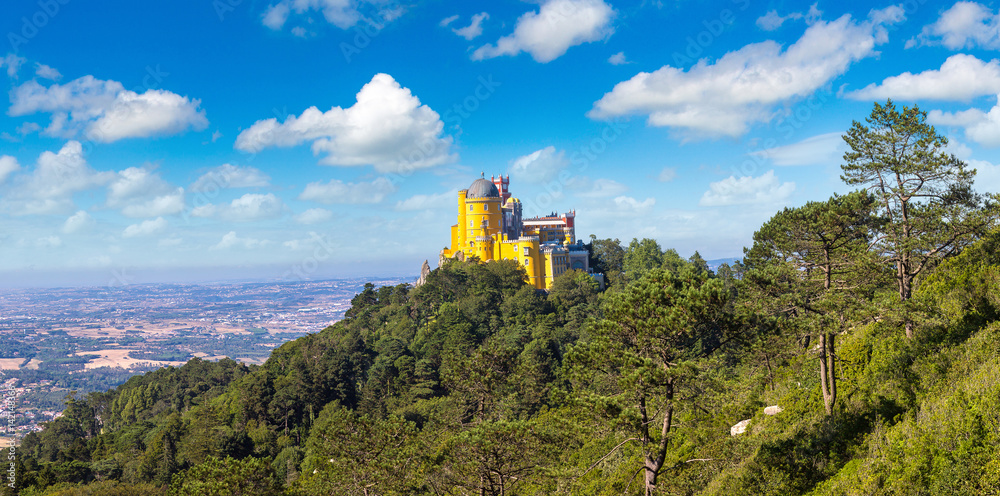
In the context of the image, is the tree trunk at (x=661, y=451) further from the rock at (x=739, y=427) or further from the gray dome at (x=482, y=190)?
the gray dome at (x=482, y=190)

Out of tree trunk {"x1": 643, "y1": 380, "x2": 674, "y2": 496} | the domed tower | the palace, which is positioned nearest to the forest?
tree trunk {"x1": 643, "y1": 380, "x2": 674, "y2": 496}

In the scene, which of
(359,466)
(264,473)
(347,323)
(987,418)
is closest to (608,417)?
(987,418)

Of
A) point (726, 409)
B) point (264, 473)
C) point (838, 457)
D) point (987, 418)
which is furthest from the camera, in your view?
point (264, 473)

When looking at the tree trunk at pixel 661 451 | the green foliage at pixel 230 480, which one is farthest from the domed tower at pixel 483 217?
the tree trunk at pixel 661 451

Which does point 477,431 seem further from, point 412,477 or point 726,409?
point 726,409

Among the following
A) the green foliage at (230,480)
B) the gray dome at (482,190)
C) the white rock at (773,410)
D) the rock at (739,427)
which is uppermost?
the gray dome at (482,190)

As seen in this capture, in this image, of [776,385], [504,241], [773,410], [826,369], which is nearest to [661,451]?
[826,369]

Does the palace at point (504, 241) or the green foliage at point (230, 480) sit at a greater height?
the palace at point (504, 241)
